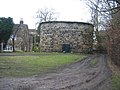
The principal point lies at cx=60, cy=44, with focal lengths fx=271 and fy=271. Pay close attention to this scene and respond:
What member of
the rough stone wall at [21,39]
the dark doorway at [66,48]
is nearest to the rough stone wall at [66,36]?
the dark doorway at [66,48]

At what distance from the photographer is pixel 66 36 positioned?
4456 cm

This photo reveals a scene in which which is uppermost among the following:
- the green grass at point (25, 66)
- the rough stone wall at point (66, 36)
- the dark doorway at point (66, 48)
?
the rough stone wall at point (66, 36)

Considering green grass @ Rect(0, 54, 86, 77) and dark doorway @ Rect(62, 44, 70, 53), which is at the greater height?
dark doorway @ Rect(62, 44, 70, 53)

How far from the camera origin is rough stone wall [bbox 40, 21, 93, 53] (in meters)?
44.5

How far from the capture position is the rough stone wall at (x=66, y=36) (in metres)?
44.5

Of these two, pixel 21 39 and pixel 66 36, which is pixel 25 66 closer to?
pixel 66 36

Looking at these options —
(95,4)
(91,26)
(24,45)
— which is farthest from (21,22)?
(95,4)

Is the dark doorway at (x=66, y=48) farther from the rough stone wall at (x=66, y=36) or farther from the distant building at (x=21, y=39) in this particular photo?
the distant building at (x=21, y=39)

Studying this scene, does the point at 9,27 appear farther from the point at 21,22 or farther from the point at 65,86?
the point at 65,86

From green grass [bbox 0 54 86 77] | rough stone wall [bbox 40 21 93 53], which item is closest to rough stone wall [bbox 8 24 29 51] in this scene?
rough stone wall [bbox 40 21 93 53]

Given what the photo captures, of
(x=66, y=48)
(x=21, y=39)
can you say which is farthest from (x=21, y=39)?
(x=66, y=48)

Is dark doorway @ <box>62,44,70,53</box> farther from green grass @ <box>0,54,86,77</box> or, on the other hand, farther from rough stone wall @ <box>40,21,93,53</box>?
green grass @ <box>0,54,86,77</box>

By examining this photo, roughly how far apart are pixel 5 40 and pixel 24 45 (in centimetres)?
1996

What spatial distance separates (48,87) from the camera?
10031 millimetres
